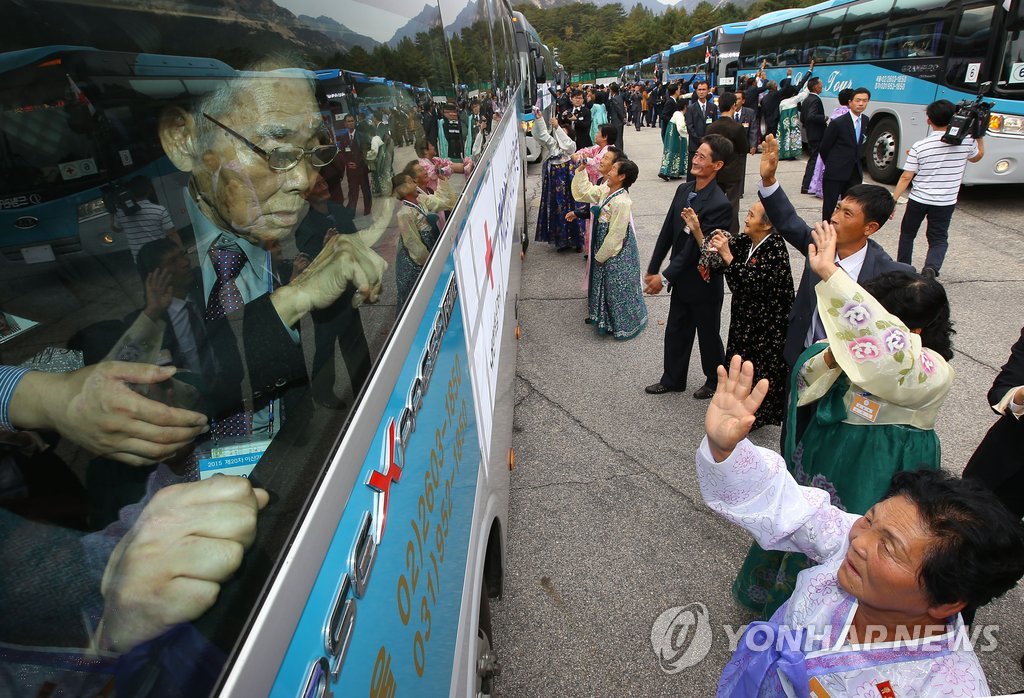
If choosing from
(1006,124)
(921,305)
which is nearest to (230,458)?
(921,305)

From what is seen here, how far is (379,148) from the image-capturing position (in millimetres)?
1522

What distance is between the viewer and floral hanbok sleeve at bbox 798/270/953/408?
177 centimetres

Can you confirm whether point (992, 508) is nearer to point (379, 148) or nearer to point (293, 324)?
point (293, 324)

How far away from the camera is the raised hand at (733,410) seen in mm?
1385

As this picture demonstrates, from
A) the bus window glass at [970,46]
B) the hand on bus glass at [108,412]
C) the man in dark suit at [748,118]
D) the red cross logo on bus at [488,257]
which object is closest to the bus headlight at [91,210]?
the hand on bus glass at [108,412]

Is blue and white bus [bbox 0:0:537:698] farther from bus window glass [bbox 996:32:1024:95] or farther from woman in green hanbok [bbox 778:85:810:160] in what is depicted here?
woman in green hanbok [bbox 778:85:810:160]

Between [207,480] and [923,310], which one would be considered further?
[923,310]

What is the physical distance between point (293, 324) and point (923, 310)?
200cm

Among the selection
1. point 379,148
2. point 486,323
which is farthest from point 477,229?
point 379,148

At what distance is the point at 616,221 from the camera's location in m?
4.65

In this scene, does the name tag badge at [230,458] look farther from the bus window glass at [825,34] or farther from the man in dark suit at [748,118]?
the bus window glass at [825,34]

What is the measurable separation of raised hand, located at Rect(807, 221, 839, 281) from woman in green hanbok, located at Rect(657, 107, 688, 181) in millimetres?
9609

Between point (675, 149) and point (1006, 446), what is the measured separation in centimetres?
1029

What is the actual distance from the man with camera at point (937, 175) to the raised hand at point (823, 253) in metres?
3.83
